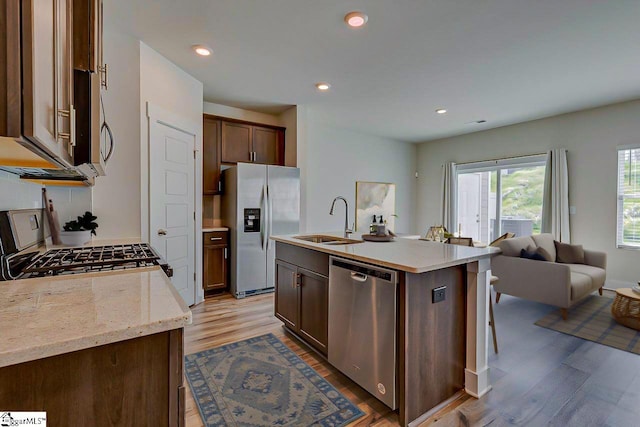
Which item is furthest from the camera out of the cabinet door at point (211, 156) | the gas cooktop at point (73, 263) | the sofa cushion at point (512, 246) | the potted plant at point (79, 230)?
the cabinet door at point (211, 156)

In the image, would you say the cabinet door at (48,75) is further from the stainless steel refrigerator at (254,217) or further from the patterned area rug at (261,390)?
the stainless steel refrigerator at (254,217)

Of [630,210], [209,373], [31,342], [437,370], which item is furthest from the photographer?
[630,210]

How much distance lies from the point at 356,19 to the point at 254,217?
2604mm

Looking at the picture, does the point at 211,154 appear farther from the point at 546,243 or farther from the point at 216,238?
the point at 546,243

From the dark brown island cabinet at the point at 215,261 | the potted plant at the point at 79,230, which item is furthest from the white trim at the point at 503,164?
the potted plant at the point at 79,230

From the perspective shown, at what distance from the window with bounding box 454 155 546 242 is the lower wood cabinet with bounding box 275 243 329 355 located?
3.40 m

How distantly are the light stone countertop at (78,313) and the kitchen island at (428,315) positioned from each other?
114 centimetres

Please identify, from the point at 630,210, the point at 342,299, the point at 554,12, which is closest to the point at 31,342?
the point at 342,299

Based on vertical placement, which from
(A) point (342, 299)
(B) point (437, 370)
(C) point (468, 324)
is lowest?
(B) point (437, 370)

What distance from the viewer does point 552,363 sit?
227cm

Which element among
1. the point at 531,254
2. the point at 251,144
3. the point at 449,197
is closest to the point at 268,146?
the point at 251,144

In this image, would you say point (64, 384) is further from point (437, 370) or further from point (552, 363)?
point (552, 363)

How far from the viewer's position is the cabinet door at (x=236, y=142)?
419 cm

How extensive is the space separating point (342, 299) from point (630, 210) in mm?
4797
